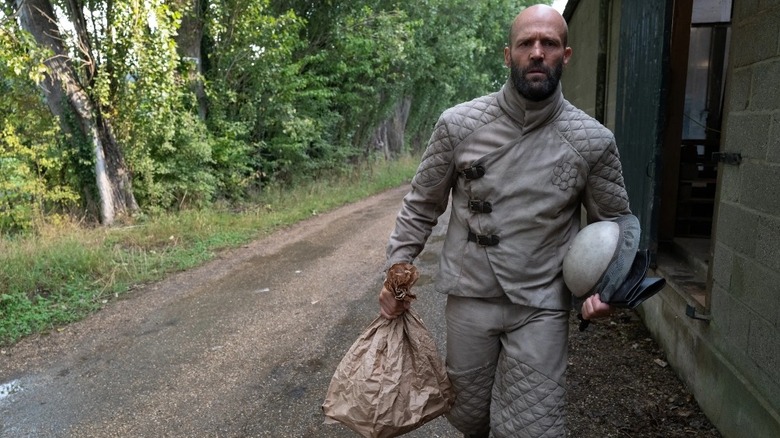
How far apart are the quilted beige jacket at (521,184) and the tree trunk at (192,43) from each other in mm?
8889

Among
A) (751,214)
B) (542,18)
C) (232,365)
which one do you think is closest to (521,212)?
(542,18)

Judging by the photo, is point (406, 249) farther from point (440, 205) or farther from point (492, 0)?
point (492, 0)

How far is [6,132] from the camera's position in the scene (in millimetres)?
8539

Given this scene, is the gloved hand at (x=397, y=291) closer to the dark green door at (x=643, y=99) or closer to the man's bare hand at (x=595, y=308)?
the man's bare hand at (x=595, y=308)

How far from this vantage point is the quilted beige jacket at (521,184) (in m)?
2.20

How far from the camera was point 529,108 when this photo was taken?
86.0 inches

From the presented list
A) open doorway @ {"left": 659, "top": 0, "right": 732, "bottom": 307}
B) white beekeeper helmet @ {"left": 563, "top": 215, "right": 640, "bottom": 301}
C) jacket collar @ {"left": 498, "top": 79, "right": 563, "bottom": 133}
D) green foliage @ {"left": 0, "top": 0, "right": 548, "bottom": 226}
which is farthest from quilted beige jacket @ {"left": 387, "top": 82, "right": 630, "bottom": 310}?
green foliage @ {"left": 0, "top": 0, "right": 548, "bottom": 226}

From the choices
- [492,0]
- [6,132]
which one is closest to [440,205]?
[6,132]

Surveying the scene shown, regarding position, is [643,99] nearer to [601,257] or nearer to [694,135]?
[694,135]

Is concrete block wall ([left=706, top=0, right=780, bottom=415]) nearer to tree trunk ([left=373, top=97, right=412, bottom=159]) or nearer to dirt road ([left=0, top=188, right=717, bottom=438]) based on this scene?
dirt road ([left=0, top=188, right=717, bottom=438])

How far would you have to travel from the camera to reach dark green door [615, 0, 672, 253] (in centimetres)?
412

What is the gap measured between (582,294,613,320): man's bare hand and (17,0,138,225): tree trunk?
335 inches

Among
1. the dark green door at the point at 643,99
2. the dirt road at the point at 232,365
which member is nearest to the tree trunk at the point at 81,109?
the dirt road at the point at 232,365

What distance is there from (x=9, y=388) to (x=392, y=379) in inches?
130
